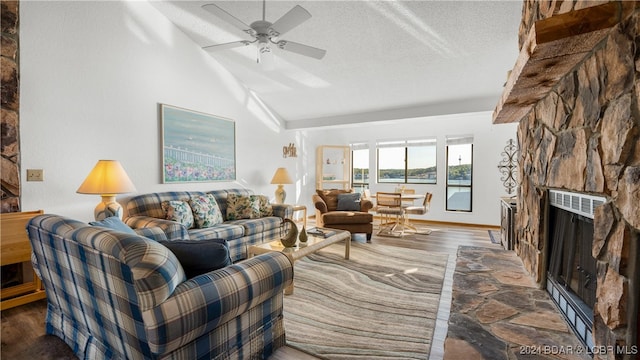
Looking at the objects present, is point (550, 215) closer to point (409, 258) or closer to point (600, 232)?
point (600, 232)

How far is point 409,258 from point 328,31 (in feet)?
10.2

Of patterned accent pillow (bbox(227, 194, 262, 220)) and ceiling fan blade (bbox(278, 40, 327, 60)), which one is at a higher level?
ceiling fan blade (bbox(278, 40, 327, 60))

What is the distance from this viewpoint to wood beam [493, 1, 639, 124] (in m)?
1.10

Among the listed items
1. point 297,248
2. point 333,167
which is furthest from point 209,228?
point 333,167

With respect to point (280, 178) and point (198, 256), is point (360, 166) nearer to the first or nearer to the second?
point (280, 178)

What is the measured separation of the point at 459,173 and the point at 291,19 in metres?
5.47

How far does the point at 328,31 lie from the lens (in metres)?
3.75

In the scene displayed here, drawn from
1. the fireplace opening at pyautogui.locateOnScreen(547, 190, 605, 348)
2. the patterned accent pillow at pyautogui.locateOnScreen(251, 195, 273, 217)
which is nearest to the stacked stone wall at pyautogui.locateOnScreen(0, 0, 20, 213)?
the patterned accent pillow at pyautogui.locateOnScreen(251, 195, 273, 217)

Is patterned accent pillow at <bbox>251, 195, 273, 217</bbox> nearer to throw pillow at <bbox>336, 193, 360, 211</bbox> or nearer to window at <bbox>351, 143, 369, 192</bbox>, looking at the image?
throw pillow at <bbox>336, 193, 360, 211</bbox>

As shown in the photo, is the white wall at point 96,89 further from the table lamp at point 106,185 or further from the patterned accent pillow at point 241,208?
the patterned accent pillow at point 241,208

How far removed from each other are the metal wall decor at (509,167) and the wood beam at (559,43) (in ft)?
15.6

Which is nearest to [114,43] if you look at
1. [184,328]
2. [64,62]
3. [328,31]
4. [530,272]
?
[64,62]

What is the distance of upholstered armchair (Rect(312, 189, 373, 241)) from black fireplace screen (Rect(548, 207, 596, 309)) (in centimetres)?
307

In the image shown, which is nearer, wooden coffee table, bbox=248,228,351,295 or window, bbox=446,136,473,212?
wooden coffee table, bbox=248,228,351,295
